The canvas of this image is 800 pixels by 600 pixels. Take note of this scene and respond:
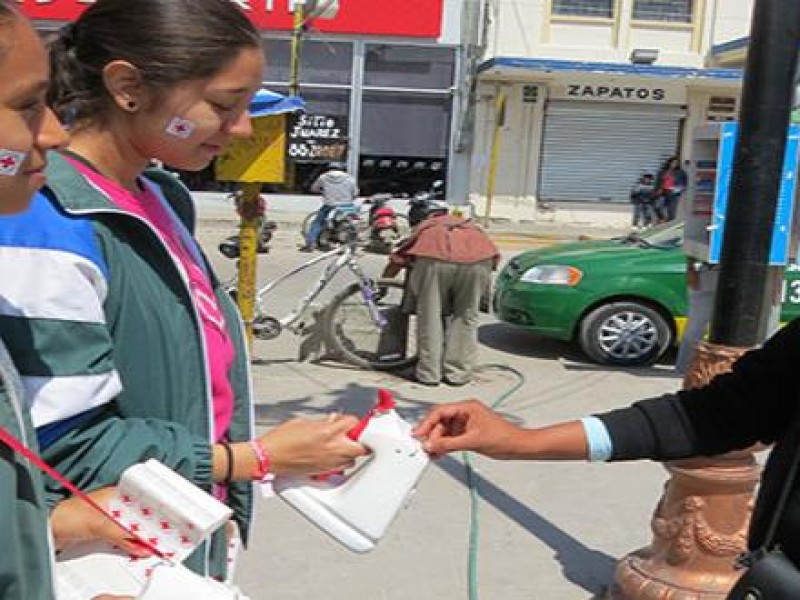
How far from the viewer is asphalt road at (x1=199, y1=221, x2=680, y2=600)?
4297 mm

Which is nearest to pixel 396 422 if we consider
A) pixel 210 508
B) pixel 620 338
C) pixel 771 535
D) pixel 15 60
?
pixel 210 508

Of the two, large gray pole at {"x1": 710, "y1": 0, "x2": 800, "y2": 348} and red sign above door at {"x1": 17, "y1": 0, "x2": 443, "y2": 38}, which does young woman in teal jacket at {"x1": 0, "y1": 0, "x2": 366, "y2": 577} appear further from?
red sign above door at {"x1": 17, "y1": 0, "x2": 443, "y2": 38}

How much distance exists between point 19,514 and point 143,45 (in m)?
0.79

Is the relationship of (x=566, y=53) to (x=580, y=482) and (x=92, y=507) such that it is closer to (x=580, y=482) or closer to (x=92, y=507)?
(x=580, y=482)

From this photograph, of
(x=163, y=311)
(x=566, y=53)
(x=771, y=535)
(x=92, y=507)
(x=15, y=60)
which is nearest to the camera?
(x=15, y=60)

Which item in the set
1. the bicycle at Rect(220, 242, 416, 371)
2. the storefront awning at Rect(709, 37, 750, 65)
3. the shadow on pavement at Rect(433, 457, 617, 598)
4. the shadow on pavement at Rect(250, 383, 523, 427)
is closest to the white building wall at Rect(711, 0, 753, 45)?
the storefront awning at Rect(709, 37, 750, 65)

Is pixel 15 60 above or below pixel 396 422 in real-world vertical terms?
above

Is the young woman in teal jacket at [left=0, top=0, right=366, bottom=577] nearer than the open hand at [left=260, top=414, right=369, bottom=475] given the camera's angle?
Yes

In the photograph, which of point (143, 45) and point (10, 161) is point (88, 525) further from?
point (143, 45)

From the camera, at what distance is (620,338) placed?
28.9ft

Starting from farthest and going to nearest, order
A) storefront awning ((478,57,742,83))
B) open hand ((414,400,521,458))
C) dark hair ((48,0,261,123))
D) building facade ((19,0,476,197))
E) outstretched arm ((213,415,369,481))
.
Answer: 1. building facade ((19,0,476,197))
2. storefront awning ((478,57,742,83))
3. open hand ((414,400,521,458))
4. outstretched arm ((213,415,369,481))
5. dark hair ((48,0,261,123))

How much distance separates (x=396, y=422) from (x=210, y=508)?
522 millimetres

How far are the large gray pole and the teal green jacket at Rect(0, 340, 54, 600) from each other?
292 cm

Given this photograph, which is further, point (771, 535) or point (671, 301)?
point (671, 301)
